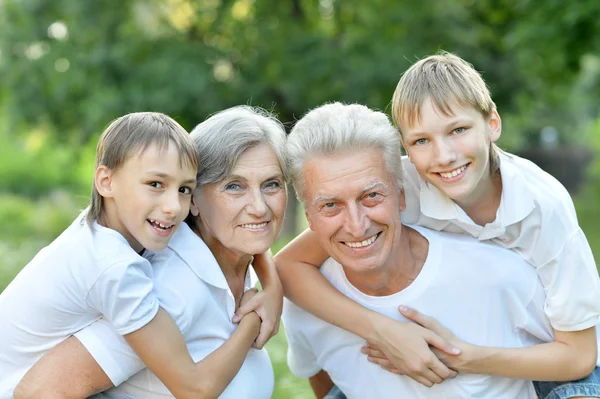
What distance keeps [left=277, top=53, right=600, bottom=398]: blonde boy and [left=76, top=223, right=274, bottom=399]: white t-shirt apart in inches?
16.3

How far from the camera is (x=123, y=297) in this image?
2.41 meters

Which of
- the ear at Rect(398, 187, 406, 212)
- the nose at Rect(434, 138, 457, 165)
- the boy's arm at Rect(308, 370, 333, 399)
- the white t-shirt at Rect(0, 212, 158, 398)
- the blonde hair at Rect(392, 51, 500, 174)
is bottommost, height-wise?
the boy's arm at Rect(308, 370, 333, 399)

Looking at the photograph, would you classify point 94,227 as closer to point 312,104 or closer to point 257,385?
point 257,385

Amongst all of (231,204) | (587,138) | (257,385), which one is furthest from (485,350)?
(587,138)

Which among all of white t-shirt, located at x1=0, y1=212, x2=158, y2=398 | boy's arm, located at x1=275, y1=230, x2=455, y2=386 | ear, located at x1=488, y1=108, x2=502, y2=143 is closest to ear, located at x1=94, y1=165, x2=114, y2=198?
white t-shirt, located at x1=0, y1=212, x2=158, y2=398

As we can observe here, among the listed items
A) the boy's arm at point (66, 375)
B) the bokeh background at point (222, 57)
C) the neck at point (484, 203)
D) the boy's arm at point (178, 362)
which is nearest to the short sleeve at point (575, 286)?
the neck at point (484, 203)

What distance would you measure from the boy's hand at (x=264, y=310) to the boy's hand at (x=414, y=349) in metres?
0.40

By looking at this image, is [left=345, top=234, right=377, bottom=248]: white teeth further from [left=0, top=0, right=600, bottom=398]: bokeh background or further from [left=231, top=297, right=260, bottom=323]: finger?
[left=0, top=0, right=600, bottom=398]: bokeh background

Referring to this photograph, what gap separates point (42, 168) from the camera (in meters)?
26.5

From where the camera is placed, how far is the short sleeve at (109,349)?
252 cm

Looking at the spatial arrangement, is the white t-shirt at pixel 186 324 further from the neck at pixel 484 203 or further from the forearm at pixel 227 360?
the neck at pixel 484 203

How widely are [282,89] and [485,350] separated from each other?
9152 millimetres

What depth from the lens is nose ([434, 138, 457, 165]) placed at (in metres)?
2.82

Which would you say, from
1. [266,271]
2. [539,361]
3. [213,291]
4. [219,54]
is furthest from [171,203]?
[219,54]
